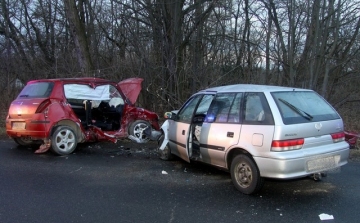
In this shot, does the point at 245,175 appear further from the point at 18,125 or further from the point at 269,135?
the point at 18,125

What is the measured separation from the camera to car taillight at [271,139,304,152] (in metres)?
4.57

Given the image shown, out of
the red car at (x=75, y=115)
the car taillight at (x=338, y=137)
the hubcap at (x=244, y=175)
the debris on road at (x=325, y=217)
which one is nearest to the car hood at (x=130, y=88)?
the red car at (x=75, y=115)

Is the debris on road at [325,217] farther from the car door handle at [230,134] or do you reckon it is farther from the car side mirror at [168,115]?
the car side mirror at [168,115]

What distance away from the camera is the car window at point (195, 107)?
626cm

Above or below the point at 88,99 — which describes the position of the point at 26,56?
above

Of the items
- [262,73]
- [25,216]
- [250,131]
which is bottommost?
[25,216]

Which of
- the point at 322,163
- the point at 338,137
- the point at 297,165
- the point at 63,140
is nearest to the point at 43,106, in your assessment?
the point at 63,140

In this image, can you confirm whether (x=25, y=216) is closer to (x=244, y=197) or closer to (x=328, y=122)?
(x=244, y=197)

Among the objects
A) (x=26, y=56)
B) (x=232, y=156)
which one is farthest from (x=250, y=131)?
(x=26, y=56)

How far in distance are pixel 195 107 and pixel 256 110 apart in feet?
5.13

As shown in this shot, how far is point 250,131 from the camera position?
4.93m

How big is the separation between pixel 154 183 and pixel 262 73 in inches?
393

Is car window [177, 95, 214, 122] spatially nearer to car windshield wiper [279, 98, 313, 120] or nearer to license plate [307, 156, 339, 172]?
car windshield wiper [279, 98, 313, 120]

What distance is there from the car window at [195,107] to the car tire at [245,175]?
53.8 inches
